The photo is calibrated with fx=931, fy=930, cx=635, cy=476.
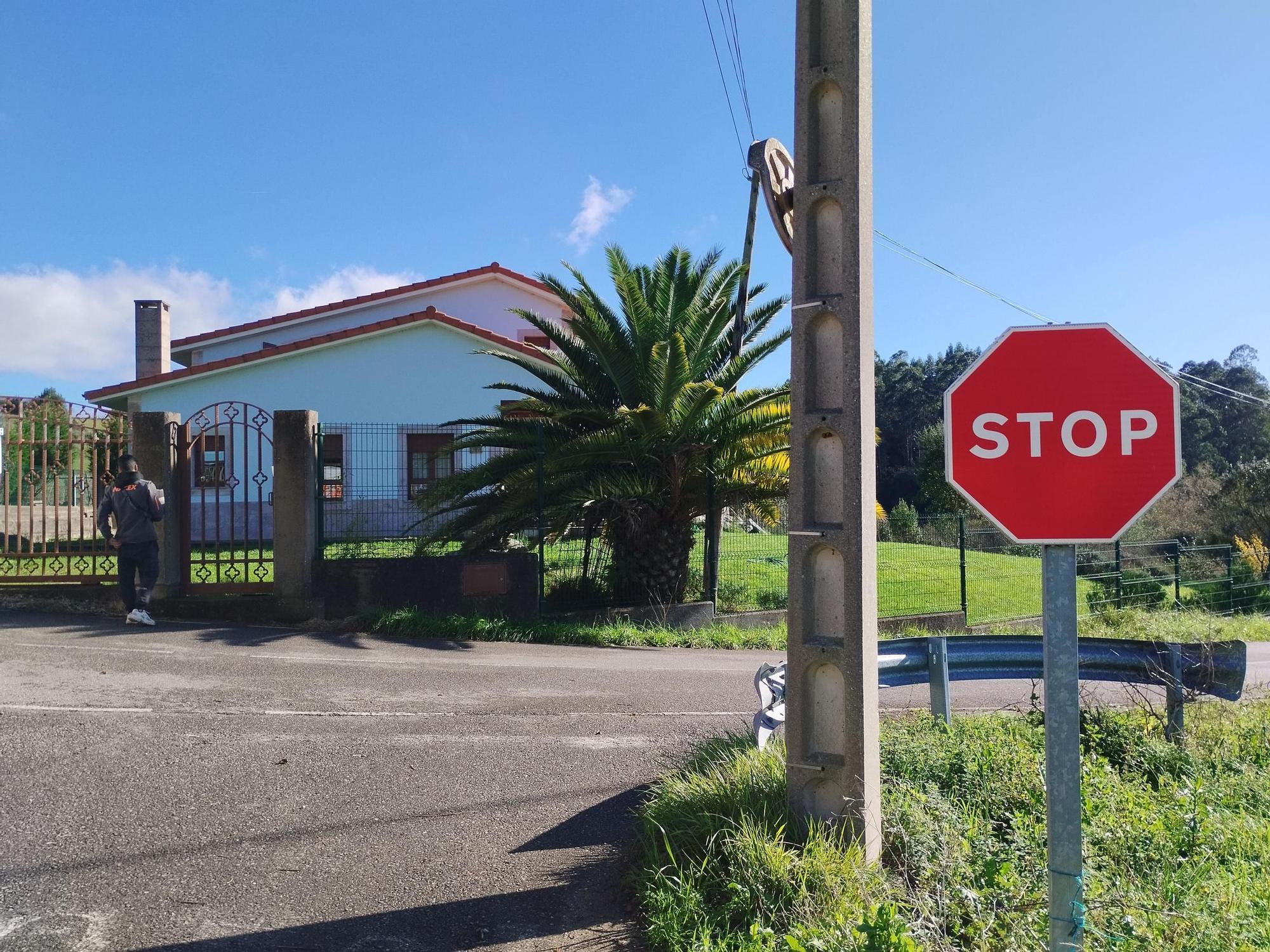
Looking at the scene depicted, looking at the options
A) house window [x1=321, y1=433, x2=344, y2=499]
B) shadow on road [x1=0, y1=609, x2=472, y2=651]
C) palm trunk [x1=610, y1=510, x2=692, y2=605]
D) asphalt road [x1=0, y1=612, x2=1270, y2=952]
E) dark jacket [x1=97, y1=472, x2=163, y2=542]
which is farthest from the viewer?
palm trunk [x1=610, y1=510, x2=692, y2=605]

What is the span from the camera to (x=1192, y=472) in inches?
1619

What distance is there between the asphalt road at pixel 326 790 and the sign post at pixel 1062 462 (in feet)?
6.15

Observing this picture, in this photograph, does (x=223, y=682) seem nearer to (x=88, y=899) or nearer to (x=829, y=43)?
(x=88, y=899)

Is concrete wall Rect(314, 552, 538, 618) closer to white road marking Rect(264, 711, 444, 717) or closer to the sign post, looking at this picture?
white road marking Rect(264, 711, 444, 717)

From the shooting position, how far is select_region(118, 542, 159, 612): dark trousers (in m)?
10.5

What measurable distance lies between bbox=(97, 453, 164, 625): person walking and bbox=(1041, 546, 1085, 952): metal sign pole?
10128 millimetres

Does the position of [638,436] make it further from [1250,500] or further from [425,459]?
[1250,500]

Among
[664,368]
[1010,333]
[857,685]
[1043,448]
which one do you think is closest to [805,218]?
[1010,333]

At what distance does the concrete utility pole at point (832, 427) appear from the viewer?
13.2ft

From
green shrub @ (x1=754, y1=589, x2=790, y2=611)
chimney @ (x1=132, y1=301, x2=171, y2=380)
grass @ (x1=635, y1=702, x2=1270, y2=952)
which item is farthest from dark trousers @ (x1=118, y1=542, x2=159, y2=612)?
chimney @ (x1=132, y1=301, x2=171, y2=380)

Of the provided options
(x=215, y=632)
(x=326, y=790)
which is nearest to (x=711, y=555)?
(x=215, y=632)

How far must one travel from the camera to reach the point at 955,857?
149 inches

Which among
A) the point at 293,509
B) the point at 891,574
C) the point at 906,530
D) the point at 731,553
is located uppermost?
the point at 293,509

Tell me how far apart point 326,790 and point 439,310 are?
79.0 ft
